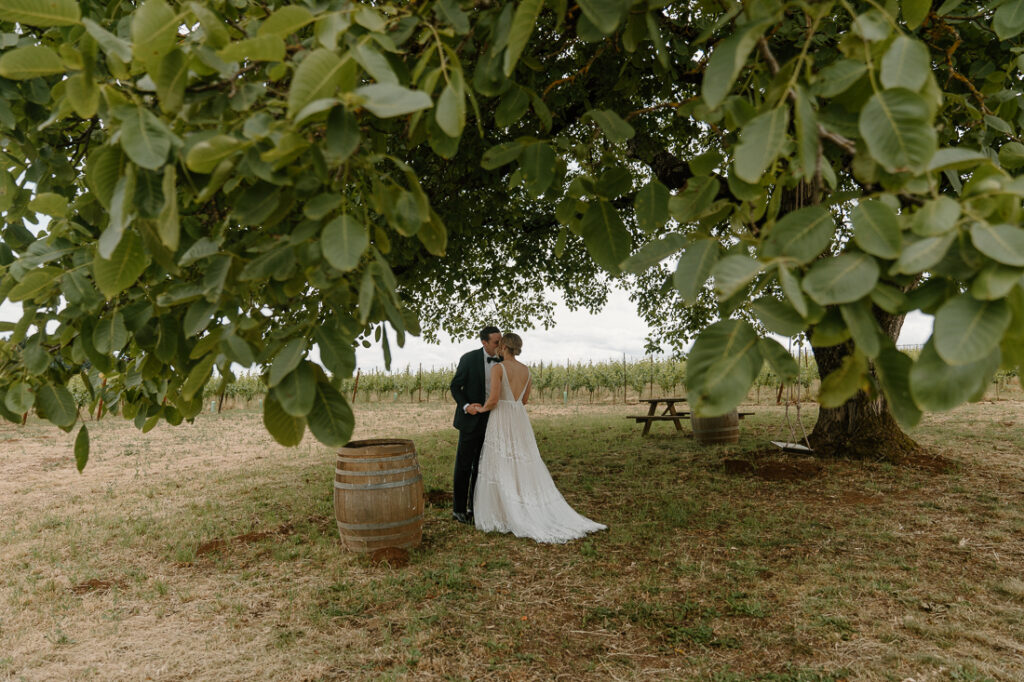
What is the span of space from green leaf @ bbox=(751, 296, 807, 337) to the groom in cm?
575

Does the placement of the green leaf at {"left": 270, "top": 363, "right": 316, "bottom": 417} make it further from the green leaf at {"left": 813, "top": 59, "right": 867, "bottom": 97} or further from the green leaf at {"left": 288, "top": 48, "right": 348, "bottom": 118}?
the green leaf at {"left": 813, "top": 59, "right": 867, "bottom": 97}

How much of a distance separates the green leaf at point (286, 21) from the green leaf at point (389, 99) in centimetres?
26

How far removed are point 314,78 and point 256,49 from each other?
0.55 ft

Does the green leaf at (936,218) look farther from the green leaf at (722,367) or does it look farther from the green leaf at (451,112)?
the green leaf at (451,112)

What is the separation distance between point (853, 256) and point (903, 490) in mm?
7931

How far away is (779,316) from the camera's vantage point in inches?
45.1

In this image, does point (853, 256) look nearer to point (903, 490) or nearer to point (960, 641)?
point (960, 641)

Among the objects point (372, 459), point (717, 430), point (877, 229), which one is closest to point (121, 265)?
point (877, 229)

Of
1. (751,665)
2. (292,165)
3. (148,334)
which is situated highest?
(292,165)

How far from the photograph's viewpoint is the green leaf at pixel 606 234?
174 centimetres

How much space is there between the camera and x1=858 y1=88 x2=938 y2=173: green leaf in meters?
1.01

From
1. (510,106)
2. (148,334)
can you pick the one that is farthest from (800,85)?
(148,334)

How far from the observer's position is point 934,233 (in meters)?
0.98

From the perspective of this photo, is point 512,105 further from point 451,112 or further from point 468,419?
point 468,419
